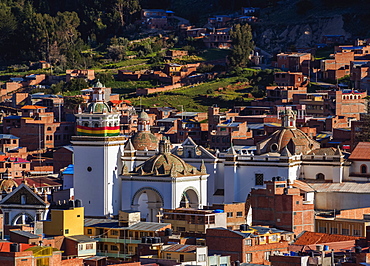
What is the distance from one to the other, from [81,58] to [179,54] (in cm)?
1016

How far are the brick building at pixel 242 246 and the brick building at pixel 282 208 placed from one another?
5.91 metres

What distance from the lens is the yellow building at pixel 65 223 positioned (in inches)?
2677

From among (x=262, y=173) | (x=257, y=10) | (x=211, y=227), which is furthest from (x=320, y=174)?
(x=257, y=10)

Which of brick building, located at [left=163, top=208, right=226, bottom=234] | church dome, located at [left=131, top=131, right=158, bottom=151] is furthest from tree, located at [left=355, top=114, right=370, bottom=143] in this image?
brick building, located at [left=163, top=208, right=226, bottom=234]

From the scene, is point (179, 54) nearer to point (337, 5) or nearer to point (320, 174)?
point (337, 5)

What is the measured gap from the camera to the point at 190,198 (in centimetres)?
7919

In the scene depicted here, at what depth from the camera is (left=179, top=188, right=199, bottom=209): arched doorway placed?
77938 mm

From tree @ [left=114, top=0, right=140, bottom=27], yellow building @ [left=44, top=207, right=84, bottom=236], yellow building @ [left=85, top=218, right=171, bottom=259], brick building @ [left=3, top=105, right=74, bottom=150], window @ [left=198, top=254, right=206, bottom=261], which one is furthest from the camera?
tree @ [left=114, top=0, right=140, bottom=27]

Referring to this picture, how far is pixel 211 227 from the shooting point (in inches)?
2778

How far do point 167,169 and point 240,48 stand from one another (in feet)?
205

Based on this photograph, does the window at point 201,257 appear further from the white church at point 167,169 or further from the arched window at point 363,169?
the arched window at point 363,169

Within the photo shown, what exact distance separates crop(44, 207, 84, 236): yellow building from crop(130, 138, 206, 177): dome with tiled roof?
946 centimetres

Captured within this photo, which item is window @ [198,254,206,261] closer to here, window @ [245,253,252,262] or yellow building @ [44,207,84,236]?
window @ [245,253,252,262]

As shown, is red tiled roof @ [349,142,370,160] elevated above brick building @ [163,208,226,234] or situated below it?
above
